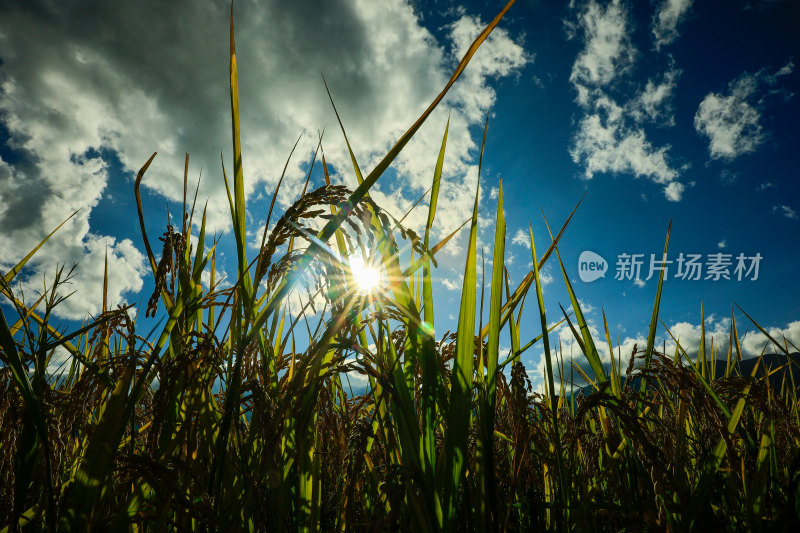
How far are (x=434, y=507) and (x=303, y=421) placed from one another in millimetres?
403

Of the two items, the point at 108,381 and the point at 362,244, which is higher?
the point at 362,244

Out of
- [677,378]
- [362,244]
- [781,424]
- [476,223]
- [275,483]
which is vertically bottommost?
[275,483]

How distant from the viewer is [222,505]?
1226 mm

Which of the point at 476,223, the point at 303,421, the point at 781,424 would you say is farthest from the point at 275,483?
the point at 781,424

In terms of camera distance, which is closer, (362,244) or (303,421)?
(303,421)

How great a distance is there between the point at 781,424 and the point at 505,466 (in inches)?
55.7

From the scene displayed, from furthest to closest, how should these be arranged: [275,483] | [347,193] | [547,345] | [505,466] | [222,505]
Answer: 1. [505,466]
2. [547,345]
3. [222,505]
4. [347,193]
5. [275,483]

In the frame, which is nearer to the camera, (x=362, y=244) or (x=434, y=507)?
(x=434, y=507)

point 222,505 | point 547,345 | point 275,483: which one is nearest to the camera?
point 275,483

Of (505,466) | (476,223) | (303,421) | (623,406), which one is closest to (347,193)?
(476,223)

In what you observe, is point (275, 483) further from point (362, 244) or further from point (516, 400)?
point (516, 400)

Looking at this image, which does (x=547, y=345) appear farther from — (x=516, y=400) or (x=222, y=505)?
(x=222, y=505)

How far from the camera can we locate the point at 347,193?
112cm

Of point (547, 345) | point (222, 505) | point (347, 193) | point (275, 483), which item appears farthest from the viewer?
point (547, 345)
